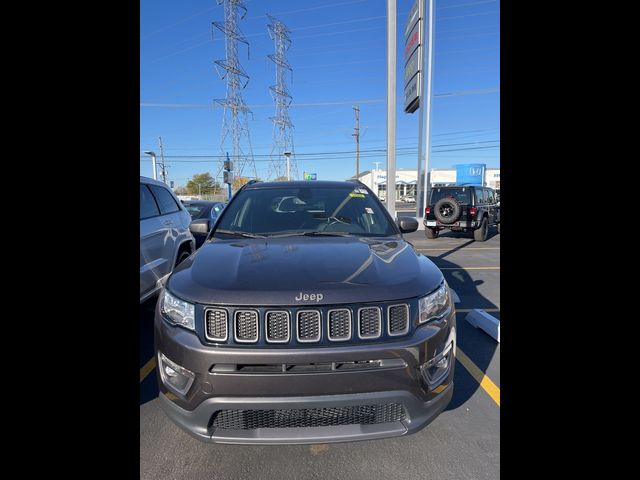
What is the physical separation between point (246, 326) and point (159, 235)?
321 centimetres

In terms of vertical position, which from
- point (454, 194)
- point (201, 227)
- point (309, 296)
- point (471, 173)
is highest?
point (471, 173)

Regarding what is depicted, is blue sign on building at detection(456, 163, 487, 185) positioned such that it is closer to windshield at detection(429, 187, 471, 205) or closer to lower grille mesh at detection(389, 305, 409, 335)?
windshield at detection(429, 187, 471, 205)

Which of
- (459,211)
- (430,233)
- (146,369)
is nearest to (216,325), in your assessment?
(146,369)

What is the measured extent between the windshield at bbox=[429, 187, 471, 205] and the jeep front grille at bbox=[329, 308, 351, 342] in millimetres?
11197

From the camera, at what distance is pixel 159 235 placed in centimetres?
430

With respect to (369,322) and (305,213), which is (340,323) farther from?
(305,213)

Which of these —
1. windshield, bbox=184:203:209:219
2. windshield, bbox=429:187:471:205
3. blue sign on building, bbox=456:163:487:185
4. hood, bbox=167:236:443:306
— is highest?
blue sign on building, bbox=456:163:487:185

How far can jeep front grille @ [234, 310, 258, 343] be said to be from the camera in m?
1.64

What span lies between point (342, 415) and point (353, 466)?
1.52 ft

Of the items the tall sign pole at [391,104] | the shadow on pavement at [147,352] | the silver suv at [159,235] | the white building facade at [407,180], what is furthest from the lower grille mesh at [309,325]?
the white building facade at [407,180]

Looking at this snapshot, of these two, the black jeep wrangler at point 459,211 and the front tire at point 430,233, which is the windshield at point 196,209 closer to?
the black jeep wrangler at point 459,211

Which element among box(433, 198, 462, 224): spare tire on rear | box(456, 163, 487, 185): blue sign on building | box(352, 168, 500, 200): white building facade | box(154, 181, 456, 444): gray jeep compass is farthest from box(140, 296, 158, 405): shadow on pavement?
box(352, 168, 500, 200): white building facade
